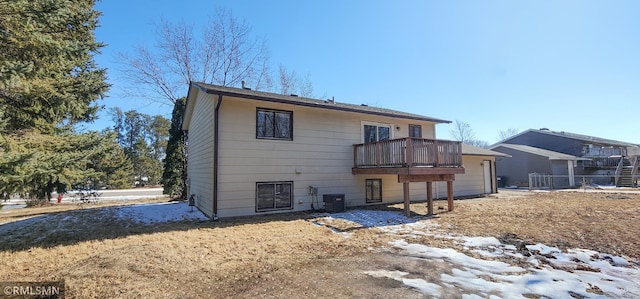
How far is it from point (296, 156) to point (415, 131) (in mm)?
6384

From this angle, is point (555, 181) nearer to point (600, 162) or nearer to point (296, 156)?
point (600, 162)

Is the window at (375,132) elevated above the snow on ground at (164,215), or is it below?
above

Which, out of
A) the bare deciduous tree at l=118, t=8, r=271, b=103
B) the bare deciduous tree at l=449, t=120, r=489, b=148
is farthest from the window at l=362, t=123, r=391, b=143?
the bare deciduous tree at l=449, t=120, r=489, b=148

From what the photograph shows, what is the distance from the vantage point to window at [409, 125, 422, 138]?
43.7ft

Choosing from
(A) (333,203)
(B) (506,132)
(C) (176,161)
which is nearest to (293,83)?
(C) (176,161)

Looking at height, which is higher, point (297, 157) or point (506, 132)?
point (506, 132)

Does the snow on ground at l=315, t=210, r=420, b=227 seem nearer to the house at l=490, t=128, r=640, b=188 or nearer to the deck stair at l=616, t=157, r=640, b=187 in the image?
the house at l=490, t=128, r=640, b=188

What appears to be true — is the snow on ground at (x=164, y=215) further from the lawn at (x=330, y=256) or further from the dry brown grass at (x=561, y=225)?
the dry brown grass at (x=561, y=225)

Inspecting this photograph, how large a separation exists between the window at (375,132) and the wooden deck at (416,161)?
145cm

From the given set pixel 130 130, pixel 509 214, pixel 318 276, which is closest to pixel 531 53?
pixel 509 214

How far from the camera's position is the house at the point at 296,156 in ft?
29.3

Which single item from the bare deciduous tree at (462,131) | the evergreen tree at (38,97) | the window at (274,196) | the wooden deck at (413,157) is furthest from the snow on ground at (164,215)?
the bare deciduous tree at (462,131)

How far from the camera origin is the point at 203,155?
10.4 m

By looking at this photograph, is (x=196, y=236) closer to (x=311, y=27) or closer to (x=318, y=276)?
(x=318, y=276)
